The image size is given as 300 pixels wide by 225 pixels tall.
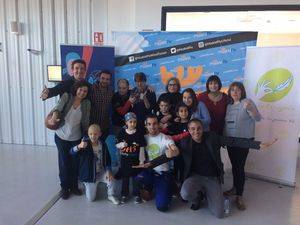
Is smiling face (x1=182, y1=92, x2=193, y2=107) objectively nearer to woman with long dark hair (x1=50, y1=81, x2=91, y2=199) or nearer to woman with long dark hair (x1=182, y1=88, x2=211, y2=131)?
woman with long dark hair (x1=182, y1=88, x2=211, y2=131)

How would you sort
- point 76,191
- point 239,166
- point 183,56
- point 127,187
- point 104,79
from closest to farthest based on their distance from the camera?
point 239,166
point 127,187
point 76,191
point 104,79
point 183,56

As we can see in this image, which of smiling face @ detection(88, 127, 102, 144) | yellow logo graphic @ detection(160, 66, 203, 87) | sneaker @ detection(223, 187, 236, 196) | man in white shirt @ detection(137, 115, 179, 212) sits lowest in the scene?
sneaker @ detection(223, 187, 236, 196)

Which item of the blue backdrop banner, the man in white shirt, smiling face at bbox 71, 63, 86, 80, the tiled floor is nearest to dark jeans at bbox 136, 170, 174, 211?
the man in white shirt

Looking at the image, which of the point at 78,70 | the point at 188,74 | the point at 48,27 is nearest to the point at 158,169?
the point at 78,70

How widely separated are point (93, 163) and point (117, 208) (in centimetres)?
51

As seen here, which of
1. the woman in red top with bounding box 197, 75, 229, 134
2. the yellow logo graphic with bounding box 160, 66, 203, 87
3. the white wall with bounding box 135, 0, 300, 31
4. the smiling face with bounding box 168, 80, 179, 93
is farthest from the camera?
the white wall with bounding box 135, 0, 300, 31

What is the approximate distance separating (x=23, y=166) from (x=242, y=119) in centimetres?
294

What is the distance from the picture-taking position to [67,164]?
3234 mm

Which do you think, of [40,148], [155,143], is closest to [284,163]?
[155,143]

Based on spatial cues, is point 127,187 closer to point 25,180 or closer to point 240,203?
point 240,203

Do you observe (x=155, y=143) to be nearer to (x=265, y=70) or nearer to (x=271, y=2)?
(x=265, y=70)

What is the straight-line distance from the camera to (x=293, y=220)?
2885 mm

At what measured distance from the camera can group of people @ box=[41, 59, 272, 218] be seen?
299cm

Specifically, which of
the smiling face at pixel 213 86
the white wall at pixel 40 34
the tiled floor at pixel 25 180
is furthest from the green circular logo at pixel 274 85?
the tiled floor at pixel 25 180
